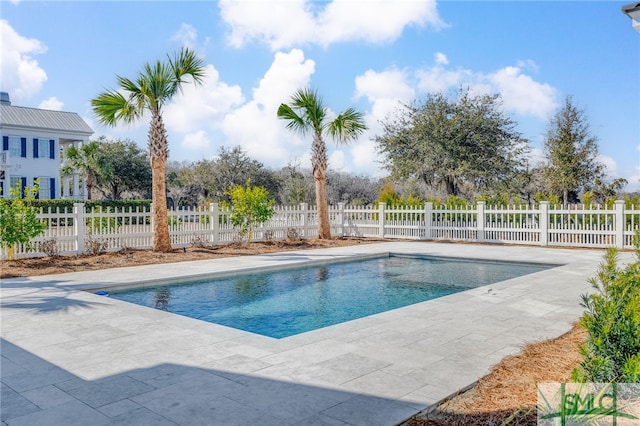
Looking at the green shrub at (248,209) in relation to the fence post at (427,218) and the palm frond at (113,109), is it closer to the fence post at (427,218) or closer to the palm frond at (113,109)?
the palm frond at (113,109)

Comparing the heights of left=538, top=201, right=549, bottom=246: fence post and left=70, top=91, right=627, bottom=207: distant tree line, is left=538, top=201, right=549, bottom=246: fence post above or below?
below

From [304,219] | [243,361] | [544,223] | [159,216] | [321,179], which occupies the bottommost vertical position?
[243,361]

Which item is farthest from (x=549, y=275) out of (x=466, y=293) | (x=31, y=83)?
(x=31, y=83)

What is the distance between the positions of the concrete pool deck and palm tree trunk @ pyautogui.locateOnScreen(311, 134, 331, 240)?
1076 cm

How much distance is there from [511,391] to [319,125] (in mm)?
14899

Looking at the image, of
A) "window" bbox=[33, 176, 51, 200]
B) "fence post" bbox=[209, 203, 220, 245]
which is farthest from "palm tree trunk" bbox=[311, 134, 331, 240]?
"window" bbox=[33, 176, 51, 200]

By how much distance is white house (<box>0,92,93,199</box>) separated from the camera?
1080 inches

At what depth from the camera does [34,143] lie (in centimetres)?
2852

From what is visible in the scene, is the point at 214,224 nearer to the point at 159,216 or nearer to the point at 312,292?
the point at 159,216

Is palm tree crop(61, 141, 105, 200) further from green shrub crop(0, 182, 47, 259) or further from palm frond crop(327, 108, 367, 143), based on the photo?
green shrub crop(0, 182, 47, 259)

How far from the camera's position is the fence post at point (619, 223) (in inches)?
545

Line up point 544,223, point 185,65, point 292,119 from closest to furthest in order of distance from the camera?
point 185,65 → point 544,223 → point 292,119

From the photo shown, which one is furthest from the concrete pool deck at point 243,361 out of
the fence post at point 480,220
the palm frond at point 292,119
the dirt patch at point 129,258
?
the palm frond at point 292,119

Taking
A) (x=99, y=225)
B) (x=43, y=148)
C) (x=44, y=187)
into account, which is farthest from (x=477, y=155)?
(x=43, y=148)
